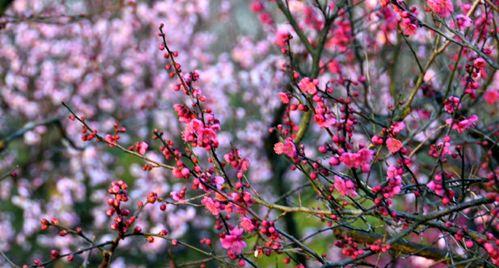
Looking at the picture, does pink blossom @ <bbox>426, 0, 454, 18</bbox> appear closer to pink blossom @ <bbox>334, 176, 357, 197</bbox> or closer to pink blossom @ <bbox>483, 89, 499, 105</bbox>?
pink blossom @ <bbox>334, 176, 357, 197</bbox>

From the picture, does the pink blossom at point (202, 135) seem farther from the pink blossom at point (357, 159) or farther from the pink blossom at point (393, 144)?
the pink blossom at point (393, 144)

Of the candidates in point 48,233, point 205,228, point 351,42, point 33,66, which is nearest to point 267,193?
point 205,228

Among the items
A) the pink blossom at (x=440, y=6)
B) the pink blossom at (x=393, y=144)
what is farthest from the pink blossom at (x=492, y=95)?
the pink blossom at (x=393, y=144)

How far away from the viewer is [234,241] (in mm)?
3096

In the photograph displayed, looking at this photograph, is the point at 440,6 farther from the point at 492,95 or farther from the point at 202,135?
the point at 492,95

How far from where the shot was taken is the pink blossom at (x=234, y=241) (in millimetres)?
3070

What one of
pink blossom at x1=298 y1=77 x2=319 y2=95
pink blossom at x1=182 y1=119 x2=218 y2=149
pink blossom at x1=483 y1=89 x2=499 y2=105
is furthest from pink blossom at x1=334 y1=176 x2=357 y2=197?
pink blossom at x1=483 y1=89 x2=499 y2=105

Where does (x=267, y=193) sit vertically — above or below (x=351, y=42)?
above

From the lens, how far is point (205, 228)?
38.2ft

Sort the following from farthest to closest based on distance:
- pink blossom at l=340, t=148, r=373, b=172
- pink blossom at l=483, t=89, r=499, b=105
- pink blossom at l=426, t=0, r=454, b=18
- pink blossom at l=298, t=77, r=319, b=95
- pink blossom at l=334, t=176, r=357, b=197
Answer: pink blossom at l=483, t=89, r=499, b=105 < pink blossom at l=426, t=0, r=454, b=18 < pink blossom at l=298, t=77, r=319, b=95 < pink blossom at l=334, t=176, r=357, b=197 < pink blossom at l=340, t=148, r=373, b=172

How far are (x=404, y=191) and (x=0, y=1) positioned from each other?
4.09m

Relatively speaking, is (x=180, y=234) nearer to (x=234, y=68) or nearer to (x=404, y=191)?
(x=234, y=68)

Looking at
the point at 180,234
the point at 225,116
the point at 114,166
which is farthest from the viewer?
the point at 114,166

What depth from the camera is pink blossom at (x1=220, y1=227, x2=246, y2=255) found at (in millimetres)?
3070
